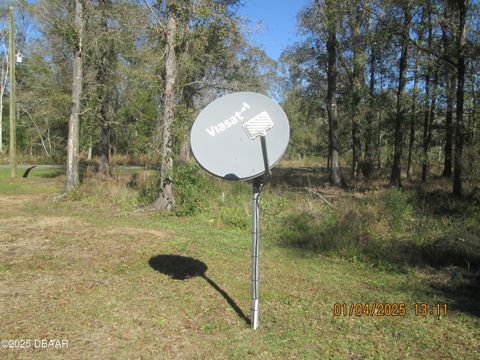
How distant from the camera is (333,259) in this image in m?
6.84

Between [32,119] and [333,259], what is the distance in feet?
108

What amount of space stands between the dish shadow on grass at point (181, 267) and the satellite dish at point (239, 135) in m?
1.98

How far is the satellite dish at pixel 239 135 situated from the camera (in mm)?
3818

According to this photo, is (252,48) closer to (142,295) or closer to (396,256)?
(396,256)

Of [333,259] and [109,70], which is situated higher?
[109,70]

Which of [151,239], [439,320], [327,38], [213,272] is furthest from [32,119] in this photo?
[439,320]

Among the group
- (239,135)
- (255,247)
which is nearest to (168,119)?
(239,135)

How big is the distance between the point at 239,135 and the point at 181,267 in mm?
2851

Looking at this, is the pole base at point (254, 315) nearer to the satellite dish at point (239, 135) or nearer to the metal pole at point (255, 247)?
the metal pole at point (255, 247)

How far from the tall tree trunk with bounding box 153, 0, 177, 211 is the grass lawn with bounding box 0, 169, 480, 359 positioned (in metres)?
1.96

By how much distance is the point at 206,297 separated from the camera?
195 inches

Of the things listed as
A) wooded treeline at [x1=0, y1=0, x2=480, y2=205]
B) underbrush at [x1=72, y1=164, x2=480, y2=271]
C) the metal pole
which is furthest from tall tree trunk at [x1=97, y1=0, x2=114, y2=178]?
the metal pole

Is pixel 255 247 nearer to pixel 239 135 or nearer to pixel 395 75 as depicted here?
pixel 239 135

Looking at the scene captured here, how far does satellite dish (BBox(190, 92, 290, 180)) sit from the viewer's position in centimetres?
382
